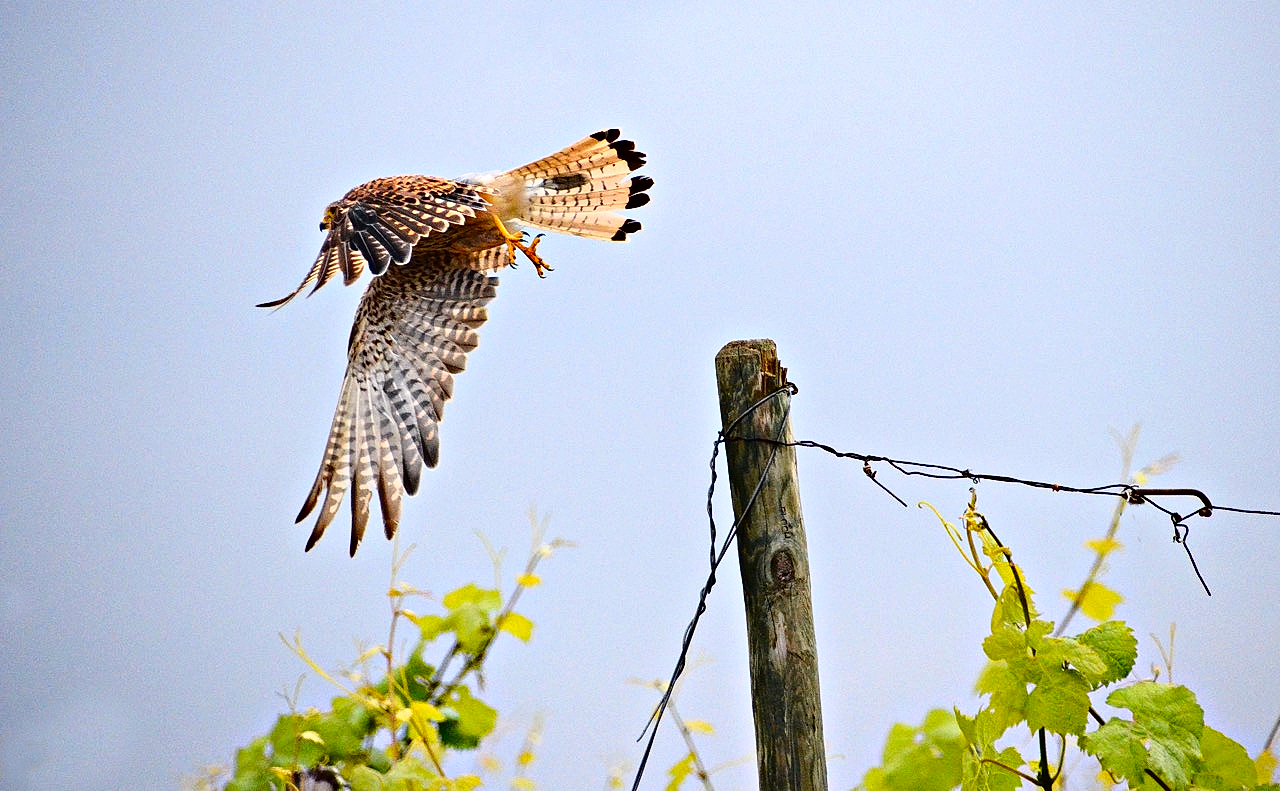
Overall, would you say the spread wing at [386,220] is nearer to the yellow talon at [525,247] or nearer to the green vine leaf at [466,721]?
the yellow talon at [525,247]

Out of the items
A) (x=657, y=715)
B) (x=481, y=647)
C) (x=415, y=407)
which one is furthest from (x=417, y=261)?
(x=657, y=715)

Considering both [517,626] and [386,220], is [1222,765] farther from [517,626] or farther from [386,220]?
[386,220]

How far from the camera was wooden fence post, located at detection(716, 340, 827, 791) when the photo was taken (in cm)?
165

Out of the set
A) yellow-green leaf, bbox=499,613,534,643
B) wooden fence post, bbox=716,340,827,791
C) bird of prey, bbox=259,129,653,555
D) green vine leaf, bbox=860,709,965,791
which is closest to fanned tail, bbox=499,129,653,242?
bird of prey, bbox=259,129,653,555

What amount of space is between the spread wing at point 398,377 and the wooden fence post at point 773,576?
146 centimetres

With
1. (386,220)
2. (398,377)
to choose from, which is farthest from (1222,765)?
(398,377)

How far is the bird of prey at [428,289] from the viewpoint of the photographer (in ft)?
9.88

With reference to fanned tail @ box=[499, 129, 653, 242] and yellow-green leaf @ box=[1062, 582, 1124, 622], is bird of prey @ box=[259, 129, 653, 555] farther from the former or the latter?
yellow-green leaf @ box=[1062, 582, 1124, 622]

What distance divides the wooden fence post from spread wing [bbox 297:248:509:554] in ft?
4.80

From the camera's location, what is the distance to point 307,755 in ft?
5.85

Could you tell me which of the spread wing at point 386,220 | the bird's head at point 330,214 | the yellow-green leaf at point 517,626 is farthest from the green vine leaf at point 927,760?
the bird's head at point 330,214

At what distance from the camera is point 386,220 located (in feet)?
8.90

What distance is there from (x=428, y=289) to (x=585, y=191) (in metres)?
0.65

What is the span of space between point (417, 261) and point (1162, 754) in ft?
9.29
